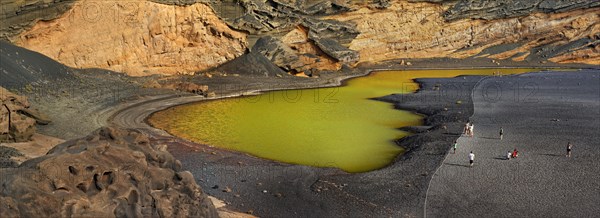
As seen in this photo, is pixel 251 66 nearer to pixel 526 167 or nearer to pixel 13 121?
pixel 13 121

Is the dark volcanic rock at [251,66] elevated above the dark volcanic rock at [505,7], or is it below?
below

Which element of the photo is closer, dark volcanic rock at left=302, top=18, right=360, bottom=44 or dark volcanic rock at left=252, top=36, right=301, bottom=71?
dark volcanic rock at left=252, top=36, right=301, bottom=71

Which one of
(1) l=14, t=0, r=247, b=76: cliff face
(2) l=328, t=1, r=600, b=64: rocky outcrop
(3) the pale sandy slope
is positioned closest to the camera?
(3) the pale sandy slope

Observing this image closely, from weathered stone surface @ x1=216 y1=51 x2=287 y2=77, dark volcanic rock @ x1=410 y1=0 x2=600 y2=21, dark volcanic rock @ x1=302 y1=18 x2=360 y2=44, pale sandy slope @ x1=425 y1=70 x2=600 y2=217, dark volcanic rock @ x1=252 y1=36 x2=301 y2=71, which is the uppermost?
dark volcanic rock @ x1=410 y1=0 x2=600 y2=21

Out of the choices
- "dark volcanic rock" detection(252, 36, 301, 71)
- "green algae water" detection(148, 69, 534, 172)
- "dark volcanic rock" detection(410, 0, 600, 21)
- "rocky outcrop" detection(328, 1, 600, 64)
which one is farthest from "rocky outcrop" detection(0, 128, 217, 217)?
"dark volcanic rock" detection(410, 0, 600, 21)

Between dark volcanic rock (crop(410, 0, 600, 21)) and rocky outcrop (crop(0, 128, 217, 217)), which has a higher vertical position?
dark volcanic rock (crop(410, 0, 600, 21))

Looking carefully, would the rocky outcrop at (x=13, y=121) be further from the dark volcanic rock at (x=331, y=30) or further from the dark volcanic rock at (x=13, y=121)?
the dark volcanic rock at (x=331, y=30)

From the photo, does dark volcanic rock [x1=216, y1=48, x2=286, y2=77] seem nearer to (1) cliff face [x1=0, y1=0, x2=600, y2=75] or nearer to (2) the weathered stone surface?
Answer: (2) the weathered stone surface

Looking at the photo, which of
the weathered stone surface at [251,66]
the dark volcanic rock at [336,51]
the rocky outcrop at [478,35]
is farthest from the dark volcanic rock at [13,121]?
the rocky outcrop at [478,35]
